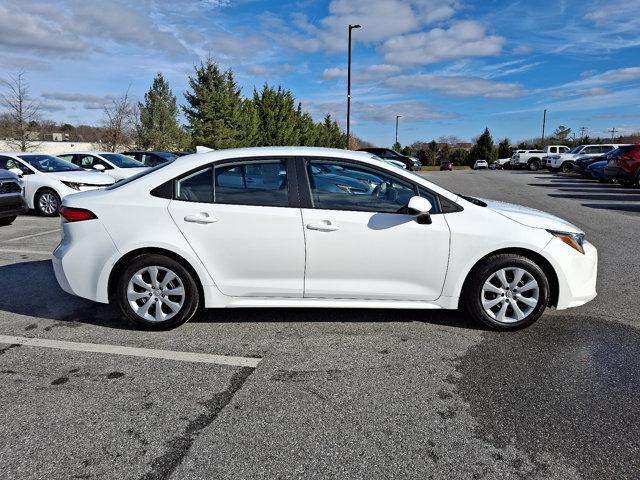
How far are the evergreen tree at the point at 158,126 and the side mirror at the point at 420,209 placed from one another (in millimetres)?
32854

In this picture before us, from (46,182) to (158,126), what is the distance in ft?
111

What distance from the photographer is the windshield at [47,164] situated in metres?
11.1

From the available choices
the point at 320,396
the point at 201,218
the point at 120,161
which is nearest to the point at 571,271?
the point at 320,396

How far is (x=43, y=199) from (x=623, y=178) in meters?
19.0

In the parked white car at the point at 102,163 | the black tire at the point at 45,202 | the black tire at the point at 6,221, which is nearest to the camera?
the black tire at the point at 6,221

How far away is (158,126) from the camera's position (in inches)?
1657

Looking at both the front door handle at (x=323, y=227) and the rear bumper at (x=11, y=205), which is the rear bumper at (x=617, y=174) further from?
the rear bumper at (x=11, y=205)

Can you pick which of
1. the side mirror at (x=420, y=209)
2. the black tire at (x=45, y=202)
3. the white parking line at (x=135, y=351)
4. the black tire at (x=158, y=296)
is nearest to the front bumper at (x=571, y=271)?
the side mirror at (x=420, y=209)

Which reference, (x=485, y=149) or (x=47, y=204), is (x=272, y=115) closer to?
(x=47, y=204)

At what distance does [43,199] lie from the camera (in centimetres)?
1073

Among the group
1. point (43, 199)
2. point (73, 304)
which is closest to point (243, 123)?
point (43, 199)

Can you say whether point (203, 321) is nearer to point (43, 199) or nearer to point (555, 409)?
point (555, 409)

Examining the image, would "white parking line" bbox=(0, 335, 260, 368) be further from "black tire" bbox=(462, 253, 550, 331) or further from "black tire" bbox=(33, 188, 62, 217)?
"black tire" bbox=(33, 188, 62, 217)

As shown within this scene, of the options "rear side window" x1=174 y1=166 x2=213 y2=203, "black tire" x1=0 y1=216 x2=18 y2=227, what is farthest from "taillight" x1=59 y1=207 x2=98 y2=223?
"black tire" x1=0 y1=216 x2=18 y2=227
